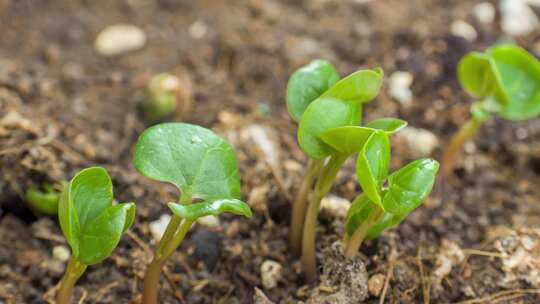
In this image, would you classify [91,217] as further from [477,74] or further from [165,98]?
[477,74]

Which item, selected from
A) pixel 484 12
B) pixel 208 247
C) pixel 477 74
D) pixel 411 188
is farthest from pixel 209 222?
pixel 484 12

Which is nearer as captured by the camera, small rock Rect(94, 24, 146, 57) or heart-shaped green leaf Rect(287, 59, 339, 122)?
heart-shaped green leaf Rect(287, 59, 339, 122)

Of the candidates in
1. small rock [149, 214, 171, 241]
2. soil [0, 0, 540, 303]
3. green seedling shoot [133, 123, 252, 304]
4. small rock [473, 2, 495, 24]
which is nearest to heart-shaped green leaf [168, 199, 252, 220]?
green seedling shoot [133, 123, 252, 304]

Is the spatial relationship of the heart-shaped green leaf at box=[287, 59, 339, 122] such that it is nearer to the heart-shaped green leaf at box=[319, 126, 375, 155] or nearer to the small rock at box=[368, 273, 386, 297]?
the heart-shaped green leaf at box=[319, 126, 375, 155]

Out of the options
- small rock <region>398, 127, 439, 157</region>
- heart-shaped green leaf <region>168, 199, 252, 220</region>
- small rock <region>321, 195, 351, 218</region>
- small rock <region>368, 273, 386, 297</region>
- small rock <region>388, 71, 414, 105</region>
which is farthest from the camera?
small rock <region>388, 71, 414, 105</region>

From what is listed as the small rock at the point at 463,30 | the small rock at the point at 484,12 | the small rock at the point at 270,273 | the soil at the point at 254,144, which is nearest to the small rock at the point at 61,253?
the soil at the point at 254,144

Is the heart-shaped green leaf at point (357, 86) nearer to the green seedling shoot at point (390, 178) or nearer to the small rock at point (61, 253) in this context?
the green seedling shoot at point (390, 178)
